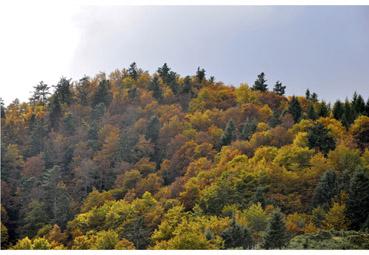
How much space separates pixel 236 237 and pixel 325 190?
4.78 metres

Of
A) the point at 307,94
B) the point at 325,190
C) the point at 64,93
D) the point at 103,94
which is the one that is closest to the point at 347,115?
the point at 307,94

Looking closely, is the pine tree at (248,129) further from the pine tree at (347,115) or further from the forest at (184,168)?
the pine tree at (347,115)

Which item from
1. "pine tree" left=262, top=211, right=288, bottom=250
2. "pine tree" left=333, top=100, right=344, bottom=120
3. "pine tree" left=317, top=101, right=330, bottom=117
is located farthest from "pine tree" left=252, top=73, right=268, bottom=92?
"pine tree" left=262, top=211, right=288, bottom=250

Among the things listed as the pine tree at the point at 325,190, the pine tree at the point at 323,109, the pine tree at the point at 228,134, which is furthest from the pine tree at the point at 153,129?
the pine tree at the point at 325,190

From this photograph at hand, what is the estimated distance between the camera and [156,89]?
104 ft

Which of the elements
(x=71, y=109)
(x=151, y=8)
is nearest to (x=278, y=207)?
(x=151, y=8)

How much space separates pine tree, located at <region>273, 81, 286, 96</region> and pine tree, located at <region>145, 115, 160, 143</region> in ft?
17.7

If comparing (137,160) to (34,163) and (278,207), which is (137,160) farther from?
(278,207)

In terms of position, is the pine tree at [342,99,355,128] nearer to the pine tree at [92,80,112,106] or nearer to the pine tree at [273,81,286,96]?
the pine tree at [273,81,286,96]

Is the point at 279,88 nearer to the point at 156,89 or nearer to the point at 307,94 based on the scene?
the point at 307,94

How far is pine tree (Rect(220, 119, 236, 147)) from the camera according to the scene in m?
26.5

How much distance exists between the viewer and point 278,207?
21875mm

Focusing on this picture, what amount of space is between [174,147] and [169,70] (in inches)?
131

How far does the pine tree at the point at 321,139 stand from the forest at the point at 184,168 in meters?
0.06
